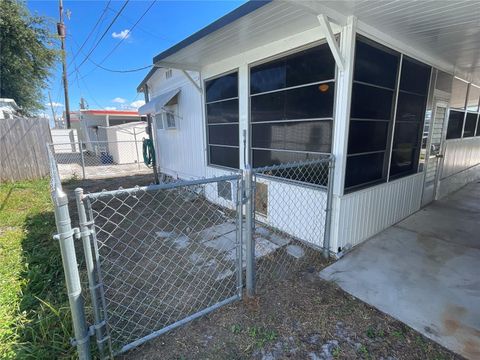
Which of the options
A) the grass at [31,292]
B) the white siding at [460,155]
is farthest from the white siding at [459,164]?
the grass at [31,292]

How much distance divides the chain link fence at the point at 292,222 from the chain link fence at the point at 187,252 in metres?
0.01

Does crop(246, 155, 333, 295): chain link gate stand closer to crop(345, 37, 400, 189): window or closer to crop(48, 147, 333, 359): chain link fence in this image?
crop(48, 147, 333, 359): chain link fence

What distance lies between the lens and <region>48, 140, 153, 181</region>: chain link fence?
953cm

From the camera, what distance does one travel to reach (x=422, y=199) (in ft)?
15.7

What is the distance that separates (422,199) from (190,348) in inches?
197

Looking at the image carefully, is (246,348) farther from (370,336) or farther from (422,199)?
(422,199)

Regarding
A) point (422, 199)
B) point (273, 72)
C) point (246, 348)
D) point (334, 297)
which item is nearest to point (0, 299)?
point (246, 348)

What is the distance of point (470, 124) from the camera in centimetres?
613

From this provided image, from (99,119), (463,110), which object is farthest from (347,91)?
(99,119)

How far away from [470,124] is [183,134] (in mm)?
7320

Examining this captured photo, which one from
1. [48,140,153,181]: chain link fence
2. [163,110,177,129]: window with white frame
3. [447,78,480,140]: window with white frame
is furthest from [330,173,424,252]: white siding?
[48,140,153,181]: chain link fence

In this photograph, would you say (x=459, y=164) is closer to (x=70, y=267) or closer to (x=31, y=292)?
(x=70, y=267)

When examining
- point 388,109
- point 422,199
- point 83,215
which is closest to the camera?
point 83,215

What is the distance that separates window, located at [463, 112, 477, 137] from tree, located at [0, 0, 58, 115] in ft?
55.7
